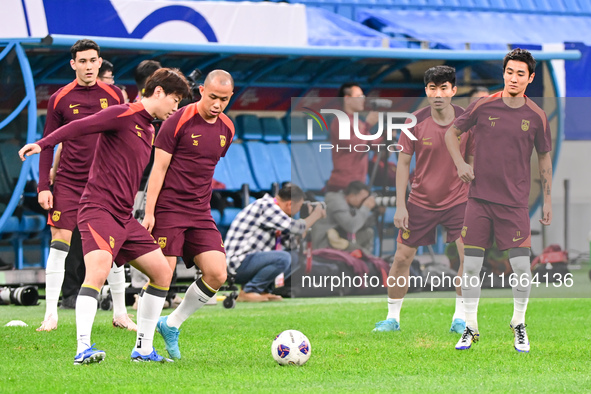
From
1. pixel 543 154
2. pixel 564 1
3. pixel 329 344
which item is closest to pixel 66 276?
pixel 329 344

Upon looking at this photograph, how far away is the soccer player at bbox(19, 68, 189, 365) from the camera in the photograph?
6680 mm

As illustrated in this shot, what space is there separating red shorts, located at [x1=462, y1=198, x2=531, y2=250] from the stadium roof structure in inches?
235

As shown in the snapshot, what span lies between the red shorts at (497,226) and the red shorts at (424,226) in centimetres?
105

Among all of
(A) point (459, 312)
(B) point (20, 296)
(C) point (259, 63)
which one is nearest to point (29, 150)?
(A) point (459, 312)

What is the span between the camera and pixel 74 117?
884cm

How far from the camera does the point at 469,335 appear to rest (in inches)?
310

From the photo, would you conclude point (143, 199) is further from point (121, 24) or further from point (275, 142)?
point (275, 142)

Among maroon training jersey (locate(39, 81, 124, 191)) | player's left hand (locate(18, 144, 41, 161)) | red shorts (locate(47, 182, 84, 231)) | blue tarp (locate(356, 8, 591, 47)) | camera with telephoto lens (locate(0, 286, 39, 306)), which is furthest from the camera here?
A: blue tarp (locate(356, 8, 591, 47))

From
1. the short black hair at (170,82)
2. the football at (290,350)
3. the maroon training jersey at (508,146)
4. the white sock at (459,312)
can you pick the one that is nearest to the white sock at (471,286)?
the maroon training jersey at (508,146)

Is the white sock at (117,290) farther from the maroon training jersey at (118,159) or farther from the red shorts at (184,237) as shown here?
the maroon training jersey at (118,159)

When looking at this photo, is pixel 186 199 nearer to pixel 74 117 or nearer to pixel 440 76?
pixel 74 117

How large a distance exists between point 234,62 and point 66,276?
18.7ft

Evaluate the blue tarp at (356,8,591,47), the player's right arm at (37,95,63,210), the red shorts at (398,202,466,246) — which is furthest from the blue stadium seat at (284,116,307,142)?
the blue tarp at (356,8,591,47)

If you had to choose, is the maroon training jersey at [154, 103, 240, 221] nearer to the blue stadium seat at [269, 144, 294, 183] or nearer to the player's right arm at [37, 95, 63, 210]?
the player's right arm at [37, 95, 63, 210]
